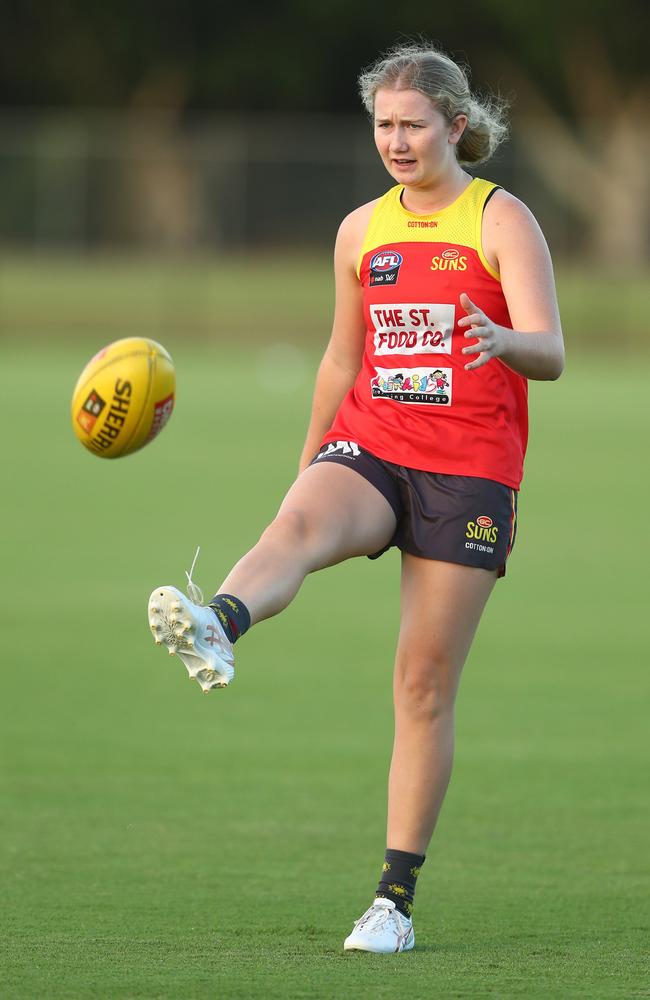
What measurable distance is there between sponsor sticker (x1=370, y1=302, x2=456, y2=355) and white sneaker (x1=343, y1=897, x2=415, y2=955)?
1408mm

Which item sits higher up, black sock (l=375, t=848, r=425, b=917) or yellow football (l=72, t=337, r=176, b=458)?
yellow football (l=72, t=337, r=176, b=458)

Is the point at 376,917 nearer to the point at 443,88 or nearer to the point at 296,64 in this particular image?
the point at 443,88

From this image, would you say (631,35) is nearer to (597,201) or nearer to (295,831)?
(597,201)

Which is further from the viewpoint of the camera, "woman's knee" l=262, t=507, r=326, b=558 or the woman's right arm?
the woman's right arm

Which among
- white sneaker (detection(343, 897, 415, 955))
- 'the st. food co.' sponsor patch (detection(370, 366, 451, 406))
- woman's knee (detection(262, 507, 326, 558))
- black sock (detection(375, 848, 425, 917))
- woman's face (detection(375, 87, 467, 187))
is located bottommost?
white sneaker (detection(343, 897, 415, 955))

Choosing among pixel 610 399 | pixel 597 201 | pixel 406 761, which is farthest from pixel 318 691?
pixel 597 201

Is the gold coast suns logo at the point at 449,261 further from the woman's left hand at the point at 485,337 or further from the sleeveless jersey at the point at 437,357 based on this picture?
the woman's left hand at the point at 485,337

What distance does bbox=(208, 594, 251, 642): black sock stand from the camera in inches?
156

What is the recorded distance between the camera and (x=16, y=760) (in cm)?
670

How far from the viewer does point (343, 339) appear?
4.70m

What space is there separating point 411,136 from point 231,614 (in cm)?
130

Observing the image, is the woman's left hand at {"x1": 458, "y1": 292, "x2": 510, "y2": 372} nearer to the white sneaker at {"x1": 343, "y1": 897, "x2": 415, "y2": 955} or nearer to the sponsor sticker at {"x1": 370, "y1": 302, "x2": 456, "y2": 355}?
the sponsor sticker at {"x1": 370, "y1": 302, "x2": 456, "y2": 355}

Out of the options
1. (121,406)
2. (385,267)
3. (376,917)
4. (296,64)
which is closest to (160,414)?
(121,406)

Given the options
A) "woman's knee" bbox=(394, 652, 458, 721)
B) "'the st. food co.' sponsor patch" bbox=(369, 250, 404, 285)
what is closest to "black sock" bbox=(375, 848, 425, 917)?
"woman's knee" bbox=(394, 652, 458, 721)
